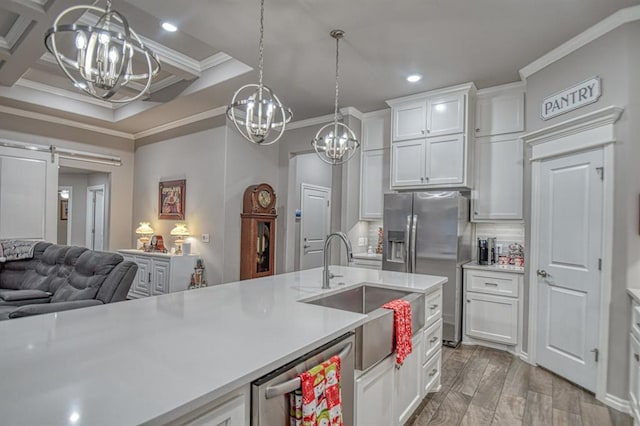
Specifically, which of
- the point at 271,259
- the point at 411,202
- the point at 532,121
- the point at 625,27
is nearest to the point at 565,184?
the point at 532,121

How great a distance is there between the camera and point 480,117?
406cm

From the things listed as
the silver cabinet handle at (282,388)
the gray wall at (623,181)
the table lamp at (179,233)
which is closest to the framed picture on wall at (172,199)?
the table lamp at (179,233)

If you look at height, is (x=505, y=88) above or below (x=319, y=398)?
above

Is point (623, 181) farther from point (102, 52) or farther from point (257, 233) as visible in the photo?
point (257, 233)

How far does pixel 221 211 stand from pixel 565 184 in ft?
13.2

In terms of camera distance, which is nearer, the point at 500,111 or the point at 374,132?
the point at 500,111

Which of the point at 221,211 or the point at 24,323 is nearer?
the point at 24,323

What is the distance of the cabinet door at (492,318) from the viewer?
3598 millimetres

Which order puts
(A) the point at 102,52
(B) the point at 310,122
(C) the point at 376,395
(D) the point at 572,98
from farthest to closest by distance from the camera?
(B) the point at 310,122 → (D) the point at 572,98 → (C) the point at 376,395 → (A) the point at 102,52

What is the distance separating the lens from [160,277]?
498 centimetres

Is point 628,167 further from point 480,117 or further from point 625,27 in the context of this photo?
point 480,117

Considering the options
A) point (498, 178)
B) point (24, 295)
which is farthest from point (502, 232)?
point (24, 295)

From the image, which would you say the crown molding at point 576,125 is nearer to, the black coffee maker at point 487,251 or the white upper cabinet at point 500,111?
the white upper cabinet at point 500,111

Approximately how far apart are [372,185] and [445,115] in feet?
4.36
